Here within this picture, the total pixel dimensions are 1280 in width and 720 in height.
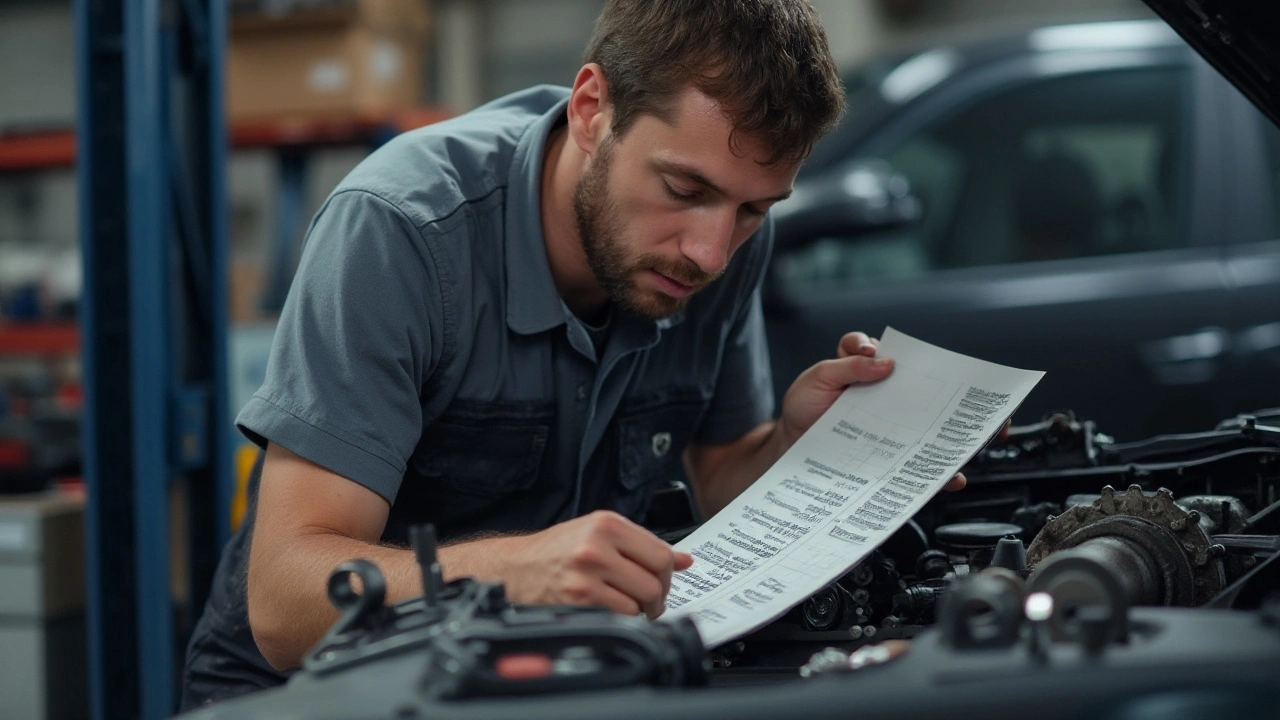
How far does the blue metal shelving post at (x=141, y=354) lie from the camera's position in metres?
2.29

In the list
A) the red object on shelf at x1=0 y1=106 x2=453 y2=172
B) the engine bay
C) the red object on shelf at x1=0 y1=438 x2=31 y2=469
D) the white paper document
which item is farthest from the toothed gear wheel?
the red object on shelf at x1=0 y1=106 x2=453 y2=172

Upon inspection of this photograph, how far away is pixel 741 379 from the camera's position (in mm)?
1740

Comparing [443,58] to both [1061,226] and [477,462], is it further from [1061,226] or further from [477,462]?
[477,462]

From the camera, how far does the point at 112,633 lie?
2.38 m

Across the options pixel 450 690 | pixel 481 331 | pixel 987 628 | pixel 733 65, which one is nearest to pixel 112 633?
pixel 481 331

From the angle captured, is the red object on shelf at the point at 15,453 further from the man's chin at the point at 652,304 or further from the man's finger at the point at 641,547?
the man's finger at the point at 641,547

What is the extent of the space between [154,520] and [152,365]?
30 centimetres

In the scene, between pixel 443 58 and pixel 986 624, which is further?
pixel 443 58

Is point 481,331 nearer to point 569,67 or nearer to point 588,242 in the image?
point 588,242

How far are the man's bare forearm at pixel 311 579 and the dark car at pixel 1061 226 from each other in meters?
1.50

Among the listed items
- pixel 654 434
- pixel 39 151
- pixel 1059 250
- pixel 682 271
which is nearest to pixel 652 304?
pixel 682 271

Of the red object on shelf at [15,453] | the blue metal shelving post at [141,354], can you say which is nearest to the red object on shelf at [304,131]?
the red object on shelf at [15,453]

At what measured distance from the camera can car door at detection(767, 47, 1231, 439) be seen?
2568 mm

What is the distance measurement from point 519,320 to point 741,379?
43 cm
